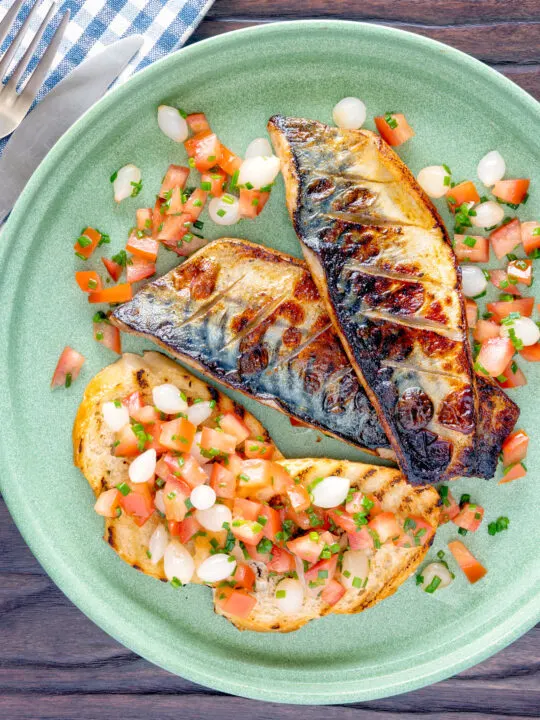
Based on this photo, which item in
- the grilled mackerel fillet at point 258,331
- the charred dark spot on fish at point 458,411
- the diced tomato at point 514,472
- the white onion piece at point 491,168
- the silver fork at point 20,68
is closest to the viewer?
the charred dark spot on fish at point 458,411

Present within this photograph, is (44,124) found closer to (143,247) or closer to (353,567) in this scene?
(143,247)

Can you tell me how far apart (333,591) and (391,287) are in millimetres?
1698

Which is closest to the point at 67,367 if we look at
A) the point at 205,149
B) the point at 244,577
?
→ the point at 205,149

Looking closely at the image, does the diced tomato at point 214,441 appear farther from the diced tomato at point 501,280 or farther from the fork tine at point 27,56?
the fork tine at point 27,56

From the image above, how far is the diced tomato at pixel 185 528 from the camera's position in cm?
360

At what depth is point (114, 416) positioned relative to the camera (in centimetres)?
354

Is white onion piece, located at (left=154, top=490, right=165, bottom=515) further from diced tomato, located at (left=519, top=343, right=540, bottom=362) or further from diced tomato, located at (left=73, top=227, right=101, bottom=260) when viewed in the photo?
diced tomato, located at (left=519, top=343, right=540, bottom=362)

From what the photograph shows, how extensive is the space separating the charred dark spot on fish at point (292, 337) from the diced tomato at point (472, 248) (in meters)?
1.03

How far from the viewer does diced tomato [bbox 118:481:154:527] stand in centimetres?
356

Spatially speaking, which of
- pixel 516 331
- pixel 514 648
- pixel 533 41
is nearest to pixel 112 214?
pixel 516 331

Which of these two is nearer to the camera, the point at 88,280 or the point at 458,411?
the point at 458,411

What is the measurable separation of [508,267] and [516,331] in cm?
38

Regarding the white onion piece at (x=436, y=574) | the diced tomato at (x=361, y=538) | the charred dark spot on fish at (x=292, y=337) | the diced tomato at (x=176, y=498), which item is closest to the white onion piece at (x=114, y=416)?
the diced tomato at (x=176, y=498)

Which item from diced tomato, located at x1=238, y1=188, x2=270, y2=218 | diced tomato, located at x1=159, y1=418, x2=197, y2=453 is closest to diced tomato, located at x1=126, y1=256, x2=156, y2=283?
diced tomato, located at x1=238, y1=188, x2=270, y2=218
